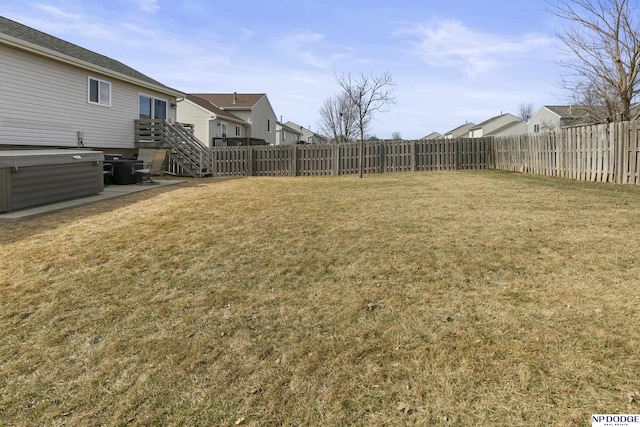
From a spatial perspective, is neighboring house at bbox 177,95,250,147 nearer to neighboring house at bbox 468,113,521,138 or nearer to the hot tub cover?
the hot tub cover

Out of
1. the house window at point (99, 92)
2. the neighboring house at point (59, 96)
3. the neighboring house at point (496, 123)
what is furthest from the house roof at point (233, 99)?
the neighboring house at point (496, 123)

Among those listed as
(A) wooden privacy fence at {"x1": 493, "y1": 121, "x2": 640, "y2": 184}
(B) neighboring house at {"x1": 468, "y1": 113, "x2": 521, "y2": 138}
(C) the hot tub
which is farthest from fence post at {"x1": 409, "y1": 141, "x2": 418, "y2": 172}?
(B) neighboring house at {"x1": 468, "y1": 113, "x2": 521, "y2": 138}

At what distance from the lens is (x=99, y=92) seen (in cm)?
1441

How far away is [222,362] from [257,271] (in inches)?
62.5

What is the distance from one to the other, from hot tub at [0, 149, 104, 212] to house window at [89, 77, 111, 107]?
600 centimetres

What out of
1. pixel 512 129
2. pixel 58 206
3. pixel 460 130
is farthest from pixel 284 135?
pixel 58 206

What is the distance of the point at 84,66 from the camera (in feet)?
43.1

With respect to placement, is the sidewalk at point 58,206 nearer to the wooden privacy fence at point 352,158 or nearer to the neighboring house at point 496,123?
the wooden privacy fence at point 352,158

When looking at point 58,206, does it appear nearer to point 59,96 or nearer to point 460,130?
point 59,96

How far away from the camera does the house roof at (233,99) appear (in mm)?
33656

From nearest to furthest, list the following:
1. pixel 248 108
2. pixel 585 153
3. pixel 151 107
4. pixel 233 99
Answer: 1. pixel 585 153
2. pixel 151 107
3. pixel 248 108
4. pixel 233 99

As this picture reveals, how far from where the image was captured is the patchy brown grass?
2.21 m

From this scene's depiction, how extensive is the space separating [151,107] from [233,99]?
18.4 meters

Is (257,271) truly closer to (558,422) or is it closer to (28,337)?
(28,337)
